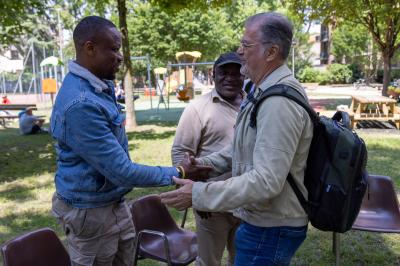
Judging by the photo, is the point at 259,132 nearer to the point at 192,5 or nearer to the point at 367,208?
the point at 367,208

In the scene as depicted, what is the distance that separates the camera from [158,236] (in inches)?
138

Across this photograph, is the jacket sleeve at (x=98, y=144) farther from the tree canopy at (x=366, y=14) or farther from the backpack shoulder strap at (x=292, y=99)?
the tree canopy at (x=366, y=14)

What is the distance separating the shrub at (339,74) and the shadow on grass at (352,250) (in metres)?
37.8

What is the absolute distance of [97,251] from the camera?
2250 millimetres

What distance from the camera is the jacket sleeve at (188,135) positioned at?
303cm

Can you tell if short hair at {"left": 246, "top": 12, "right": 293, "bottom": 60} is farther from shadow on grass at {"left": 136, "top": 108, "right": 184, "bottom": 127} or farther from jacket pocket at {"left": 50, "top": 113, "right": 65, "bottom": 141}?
shadow on grass at {"left": 136, "top": 108, "right": 184, "bottom": 127}

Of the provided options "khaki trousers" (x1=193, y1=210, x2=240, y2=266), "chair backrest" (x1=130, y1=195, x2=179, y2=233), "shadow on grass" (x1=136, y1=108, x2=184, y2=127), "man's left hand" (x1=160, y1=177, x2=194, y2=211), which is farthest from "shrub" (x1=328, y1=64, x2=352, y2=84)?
"man's left hand" (x1=160, y1=177, x2=194, y2=211)

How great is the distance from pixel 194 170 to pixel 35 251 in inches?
40.5

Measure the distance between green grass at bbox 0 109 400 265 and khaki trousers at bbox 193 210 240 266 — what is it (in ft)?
4.02

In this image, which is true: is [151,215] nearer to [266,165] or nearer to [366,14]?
[266,165]

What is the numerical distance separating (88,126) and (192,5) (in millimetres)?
10078

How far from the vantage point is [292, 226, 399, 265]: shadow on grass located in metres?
4.10

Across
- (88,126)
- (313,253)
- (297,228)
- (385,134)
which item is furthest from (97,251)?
(385,134)

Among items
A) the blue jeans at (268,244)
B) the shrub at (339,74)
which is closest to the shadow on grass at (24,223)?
the blue jeans at (268,244)
